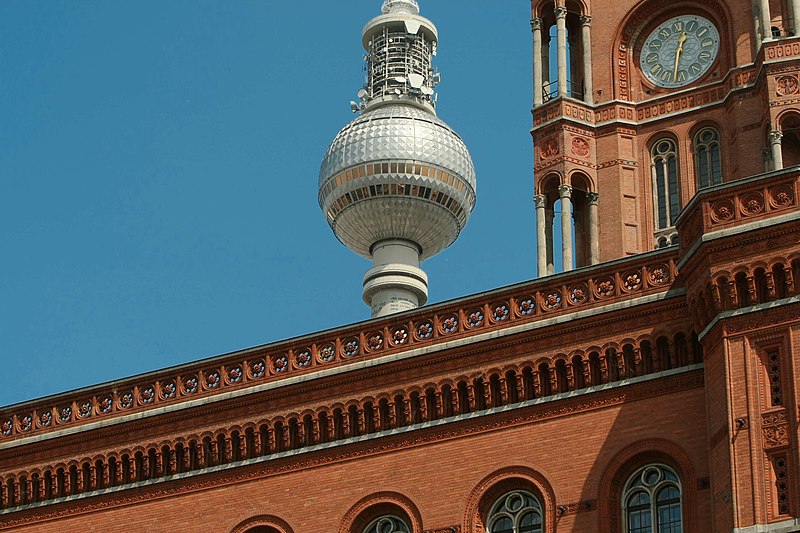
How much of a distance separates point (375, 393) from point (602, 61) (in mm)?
18532

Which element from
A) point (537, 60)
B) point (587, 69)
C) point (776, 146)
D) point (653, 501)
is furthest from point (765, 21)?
point (653, 501)

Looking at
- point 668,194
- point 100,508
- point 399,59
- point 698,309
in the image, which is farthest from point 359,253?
point 698,309

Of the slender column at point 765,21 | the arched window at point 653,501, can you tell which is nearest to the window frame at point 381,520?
the arched window at point 653,501

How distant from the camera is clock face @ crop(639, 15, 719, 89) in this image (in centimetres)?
5300

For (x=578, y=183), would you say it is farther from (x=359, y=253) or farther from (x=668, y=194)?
(x=359, y=253)

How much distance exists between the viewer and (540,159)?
5406cm

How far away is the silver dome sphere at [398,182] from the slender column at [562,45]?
3977 millimetres

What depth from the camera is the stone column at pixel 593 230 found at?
171ft

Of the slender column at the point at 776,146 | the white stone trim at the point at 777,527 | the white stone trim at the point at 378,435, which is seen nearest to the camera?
the white stone trim at the point at 777,527

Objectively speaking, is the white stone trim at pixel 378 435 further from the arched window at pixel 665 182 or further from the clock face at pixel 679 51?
the clock face at pixel 679 51

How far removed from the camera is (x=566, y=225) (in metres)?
52.3

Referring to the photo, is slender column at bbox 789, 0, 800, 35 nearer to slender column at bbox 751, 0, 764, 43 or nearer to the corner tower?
slender column at bbox 751, 0, 764, 43

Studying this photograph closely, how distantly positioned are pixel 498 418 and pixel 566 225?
16004 millimetres

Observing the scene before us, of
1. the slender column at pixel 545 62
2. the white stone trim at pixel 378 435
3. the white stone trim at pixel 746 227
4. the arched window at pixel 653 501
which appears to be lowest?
the arched window at pixel 653 501
